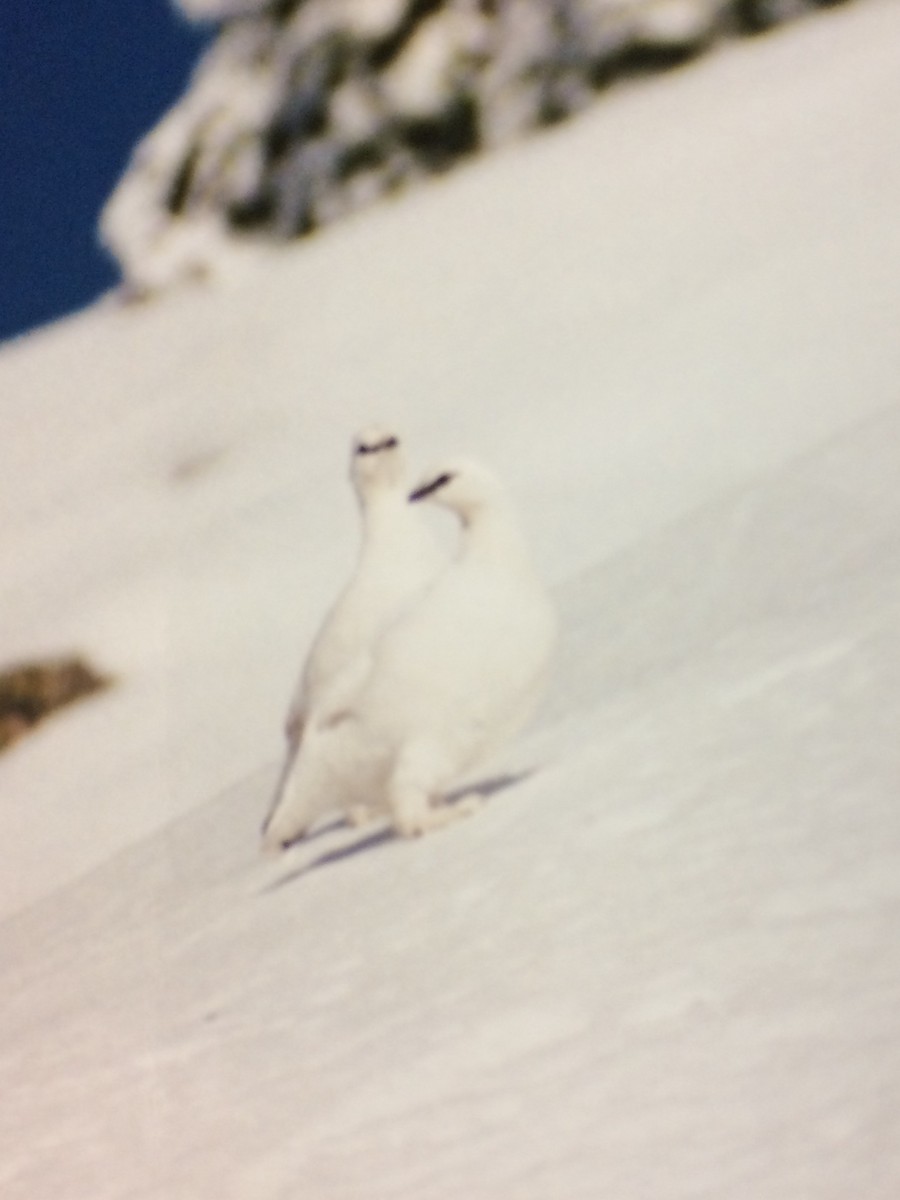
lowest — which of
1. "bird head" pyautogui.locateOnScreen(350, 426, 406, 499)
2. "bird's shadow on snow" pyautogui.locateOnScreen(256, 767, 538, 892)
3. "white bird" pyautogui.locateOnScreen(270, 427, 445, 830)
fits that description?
"bird's shadow on snow" pyautogui.locateOnScreen(256, 767, 538, 892)

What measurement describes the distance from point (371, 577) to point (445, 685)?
24cm

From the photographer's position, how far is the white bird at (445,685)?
162 cm

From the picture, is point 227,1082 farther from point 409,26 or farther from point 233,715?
point 409,26

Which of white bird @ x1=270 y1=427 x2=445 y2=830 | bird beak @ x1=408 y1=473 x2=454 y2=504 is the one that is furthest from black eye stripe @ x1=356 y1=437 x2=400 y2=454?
bird beak @ x1=408 y1=473 x2=454 y2=504

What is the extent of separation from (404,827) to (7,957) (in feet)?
2.08

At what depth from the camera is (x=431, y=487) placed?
68.5 inches

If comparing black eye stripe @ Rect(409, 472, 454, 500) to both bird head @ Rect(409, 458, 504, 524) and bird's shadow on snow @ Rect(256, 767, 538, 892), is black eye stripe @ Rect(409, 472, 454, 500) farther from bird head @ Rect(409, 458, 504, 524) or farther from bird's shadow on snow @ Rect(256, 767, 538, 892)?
bird's shadow on snow @ Rect(256, 767, 538, 892)

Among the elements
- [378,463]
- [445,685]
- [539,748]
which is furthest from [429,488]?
[539,748]

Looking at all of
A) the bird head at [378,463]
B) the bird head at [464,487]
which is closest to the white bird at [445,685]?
the bird head at [464,487]

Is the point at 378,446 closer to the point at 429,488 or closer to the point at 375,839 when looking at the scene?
the point at 429,488

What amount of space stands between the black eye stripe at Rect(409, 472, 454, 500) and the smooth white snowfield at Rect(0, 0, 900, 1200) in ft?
1.13

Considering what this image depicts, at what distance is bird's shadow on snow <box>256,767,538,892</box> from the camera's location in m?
1.69

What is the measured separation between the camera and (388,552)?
182 cm

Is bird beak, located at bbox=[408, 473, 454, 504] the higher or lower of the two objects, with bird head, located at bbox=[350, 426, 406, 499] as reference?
lower
